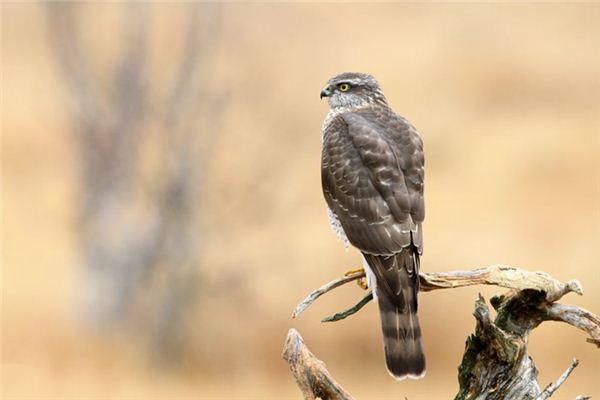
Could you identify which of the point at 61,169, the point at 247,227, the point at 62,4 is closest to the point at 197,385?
the point at 247,227

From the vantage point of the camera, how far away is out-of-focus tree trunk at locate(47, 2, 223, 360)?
12594 mm

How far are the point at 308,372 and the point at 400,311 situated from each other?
1.25 meters

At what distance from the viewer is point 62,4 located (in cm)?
1272

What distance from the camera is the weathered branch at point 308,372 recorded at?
3.72 metres

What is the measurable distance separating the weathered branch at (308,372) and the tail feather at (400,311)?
40.5 inches

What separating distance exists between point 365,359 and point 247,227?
123 inches

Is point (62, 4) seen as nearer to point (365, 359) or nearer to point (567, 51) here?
point (365, 359)

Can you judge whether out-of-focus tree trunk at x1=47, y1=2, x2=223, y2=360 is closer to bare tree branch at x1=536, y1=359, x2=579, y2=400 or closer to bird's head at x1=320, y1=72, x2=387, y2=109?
bird's head at x1=320, y1=72, x2=387, y2=109

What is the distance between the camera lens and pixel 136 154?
517 inches

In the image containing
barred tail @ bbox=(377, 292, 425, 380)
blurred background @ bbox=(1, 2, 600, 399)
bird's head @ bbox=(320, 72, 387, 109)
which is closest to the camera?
barred tail @ bbox=(377, 292, 425, 380)

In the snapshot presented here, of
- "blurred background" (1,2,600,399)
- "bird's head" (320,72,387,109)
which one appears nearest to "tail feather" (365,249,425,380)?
"bird's head" (320,72,387,109)

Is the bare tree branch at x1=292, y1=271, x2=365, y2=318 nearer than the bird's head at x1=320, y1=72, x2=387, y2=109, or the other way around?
the bare tree branch at x1=292, y1=271, x2=365, y2=318

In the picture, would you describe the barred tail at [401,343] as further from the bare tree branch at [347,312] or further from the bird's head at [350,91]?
the bird's head at [350,91]

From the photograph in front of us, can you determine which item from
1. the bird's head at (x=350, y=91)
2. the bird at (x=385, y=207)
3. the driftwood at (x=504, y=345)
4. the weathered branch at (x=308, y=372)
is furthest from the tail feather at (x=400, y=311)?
the bird's head at (x=350, y=91)
